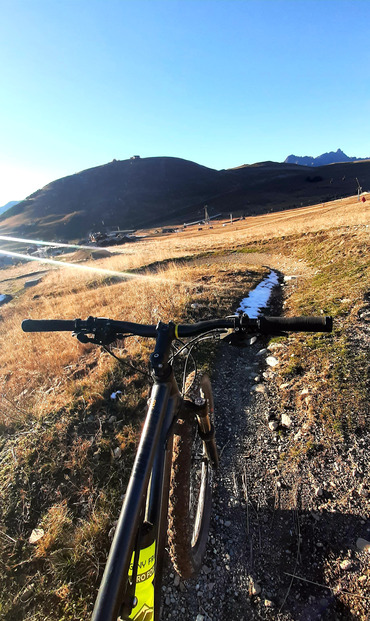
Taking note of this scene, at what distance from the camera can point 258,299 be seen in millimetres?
9703

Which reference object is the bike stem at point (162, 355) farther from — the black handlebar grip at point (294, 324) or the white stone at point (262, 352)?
the white stone at point (262, 352)

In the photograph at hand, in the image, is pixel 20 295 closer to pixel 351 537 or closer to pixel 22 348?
pixel 22 348

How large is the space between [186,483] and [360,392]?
3372 mm

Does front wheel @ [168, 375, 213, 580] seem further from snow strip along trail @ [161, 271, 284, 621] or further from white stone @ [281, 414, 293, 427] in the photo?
white stone @ [281, 414, 293, 427]

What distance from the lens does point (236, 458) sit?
3.99 meters

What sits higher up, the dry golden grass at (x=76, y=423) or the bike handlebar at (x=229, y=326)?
the bike handlebar at (x=229, y=326)

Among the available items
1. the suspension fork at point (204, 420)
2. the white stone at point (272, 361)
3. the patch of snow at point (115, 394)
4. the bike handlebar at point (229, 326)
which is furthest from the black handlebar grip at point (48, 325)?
the white stone at point (272, 361)

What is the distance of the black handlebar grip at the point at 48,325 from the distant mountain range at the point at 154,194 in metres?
101

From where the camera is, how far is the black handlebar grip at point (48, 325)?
243 cm

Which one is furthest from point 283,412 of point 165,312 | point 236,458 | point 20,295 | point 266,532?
point 20,295

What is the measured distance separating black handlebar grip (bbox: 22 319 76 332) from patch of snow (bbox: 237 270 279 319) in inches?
256

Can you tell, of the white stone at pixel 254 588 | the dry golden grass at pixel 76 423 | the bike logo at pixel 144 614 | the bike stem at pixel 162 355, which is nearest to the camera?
the bike logo at pixel 144 614

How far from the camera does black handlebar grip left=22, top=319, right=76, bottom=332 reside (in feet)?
7.97

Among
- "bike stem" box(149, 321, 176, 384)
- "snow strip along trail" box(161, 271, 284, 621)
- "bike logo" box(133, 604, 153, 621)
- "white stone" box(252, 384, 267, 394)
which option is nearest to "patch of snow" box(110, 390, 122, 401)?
"snow strip along trail" box(161, 271, 284, 621)
